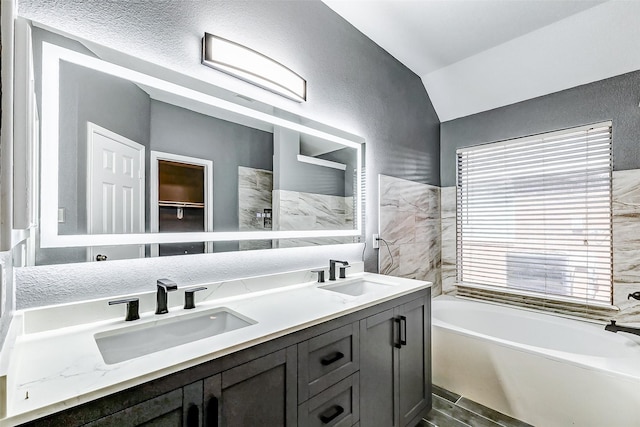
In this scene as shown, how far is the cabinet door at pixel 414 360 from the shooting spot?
5.43 feet

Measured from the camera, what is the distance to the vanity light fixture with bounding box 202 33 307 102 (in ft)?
4.81

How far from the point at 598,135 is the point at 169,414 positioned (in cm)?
334

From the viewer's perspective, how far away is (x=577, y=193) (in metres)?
2.56

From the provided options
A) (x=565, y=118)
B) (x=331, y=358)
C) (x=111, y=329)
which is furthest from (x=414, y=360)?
(x=565, y=118)

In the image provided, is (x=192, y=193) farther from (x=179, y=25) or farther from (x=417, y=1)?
(x=417, y=1)

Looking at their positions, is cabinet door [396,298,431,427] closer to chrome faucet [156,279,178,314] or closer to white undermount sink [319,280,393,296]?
white undermount sink [319,280,393,296]

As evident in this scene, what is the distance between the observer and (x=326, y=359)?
122 cm

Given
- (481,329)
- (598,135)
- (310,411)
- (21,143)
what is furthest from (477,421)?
(21,143)

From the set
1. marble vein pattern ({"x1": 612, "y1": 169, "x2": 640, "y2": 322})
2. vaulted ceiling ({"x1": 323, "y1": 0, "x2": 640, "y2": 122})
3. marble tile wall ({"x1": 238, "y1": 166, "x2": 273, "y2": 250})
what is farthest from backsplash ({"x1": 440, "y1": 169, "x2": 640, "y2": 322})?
marble tile wall ({"x1": 238, "y1": 166, "x2": 273, "y2": 250})

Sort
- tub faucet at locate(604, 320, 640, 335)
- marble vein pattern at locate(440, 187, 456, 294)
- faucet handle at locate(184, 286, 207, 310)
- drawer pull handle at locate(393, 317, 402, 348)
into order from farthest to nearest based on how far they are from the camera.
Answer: marble vein pattern at locate(440, 187, 456, 294), tub faucet at locate(604, 320, 640, 335), drawer pull handle at locate(393, 317, 402, 348), faucet handle at locate(184, 286, 207, 310)

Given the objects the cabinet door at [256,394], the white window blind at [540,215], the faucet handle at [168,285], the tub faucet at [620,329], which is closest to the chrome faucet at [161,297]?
the faucet handle at [168,285]

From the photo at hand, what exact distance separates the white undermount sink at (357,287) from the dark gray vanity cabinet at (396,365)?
279mm

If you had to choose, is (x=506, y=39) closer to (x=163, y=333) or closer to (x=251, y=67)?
(x=251, y=67)

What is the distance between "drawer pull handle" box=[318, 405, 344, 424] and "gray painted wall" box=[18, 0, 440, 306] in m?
0.74
